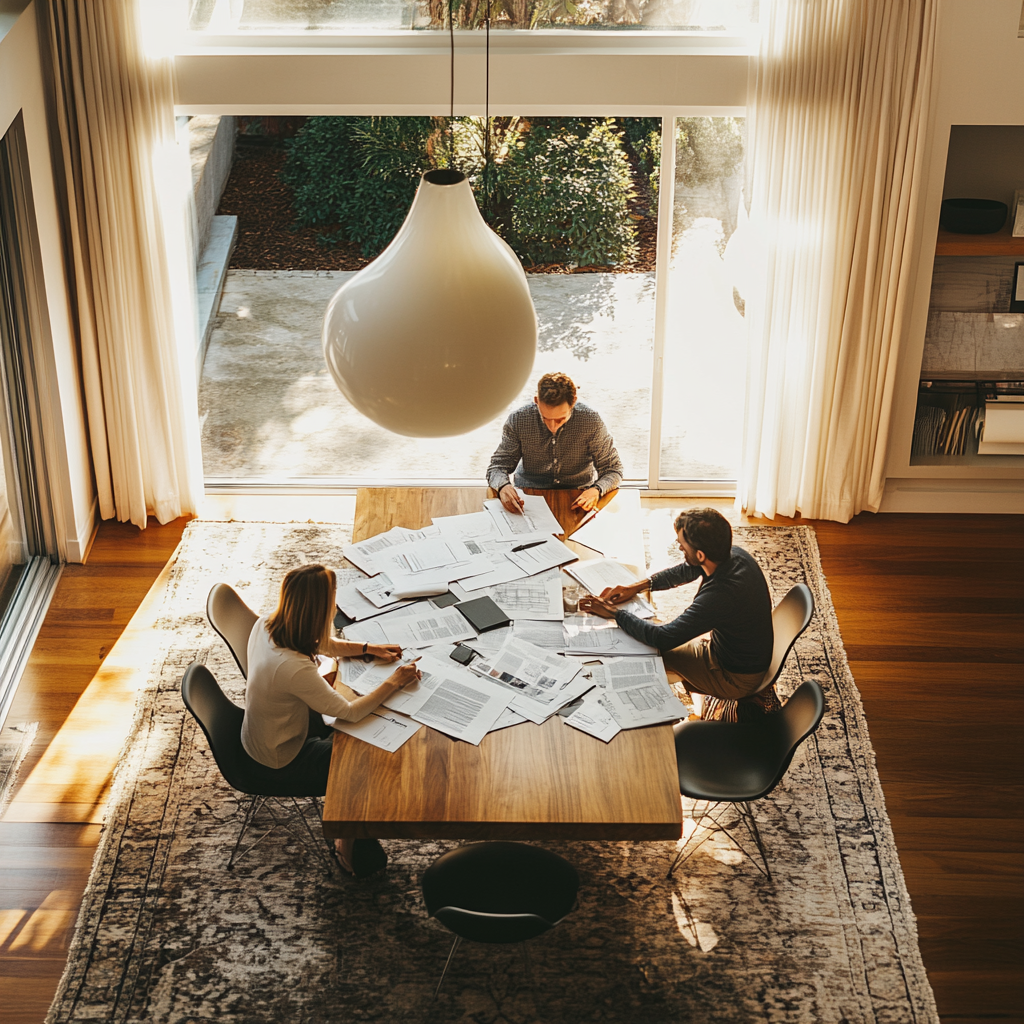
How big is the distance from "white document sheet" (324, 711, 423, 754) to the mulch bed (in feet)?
11.2

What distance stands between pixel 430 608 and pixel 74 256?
9.08ft

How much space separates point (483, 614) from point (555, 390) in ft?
3.83

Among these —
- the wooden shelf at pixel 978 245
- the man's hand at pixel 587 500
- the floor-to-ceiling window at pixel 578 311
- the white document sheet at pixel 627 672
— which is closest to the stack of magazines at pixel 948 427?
the wooden shelf at pixel 978 245

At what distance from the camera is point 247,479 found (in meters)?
6.15

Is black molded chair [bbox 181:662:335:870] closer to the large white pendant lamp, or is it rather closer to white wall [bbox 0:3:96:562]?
the large white pendant lamp

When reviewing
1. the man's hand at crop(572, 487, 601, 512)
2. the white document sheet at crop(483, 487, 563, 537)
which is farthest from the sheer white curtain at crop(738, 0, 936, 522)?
the white document sheet at crop(483, 487, 563, 537)

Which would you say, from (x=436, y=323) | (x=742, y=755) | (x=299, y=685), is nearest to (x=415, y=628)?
(x=299, y=685)

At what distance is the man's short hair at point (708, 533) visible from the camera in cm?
362

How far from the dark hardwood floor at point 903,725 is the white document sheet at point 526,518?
59.8 inches

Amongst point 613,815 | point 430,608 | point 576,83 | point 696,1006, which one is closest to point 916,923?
point 696,1006

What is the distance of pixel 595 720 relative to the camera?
10.5 ft

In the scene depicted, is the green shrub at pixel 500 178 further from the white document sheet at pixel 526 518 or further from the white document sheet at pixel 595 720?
the white document sheet at pixel 595 720

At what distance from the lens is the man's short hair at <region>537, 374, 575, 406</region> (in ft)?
14.6

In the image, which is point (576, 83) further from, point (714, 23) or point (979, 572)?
point (979, 572)
